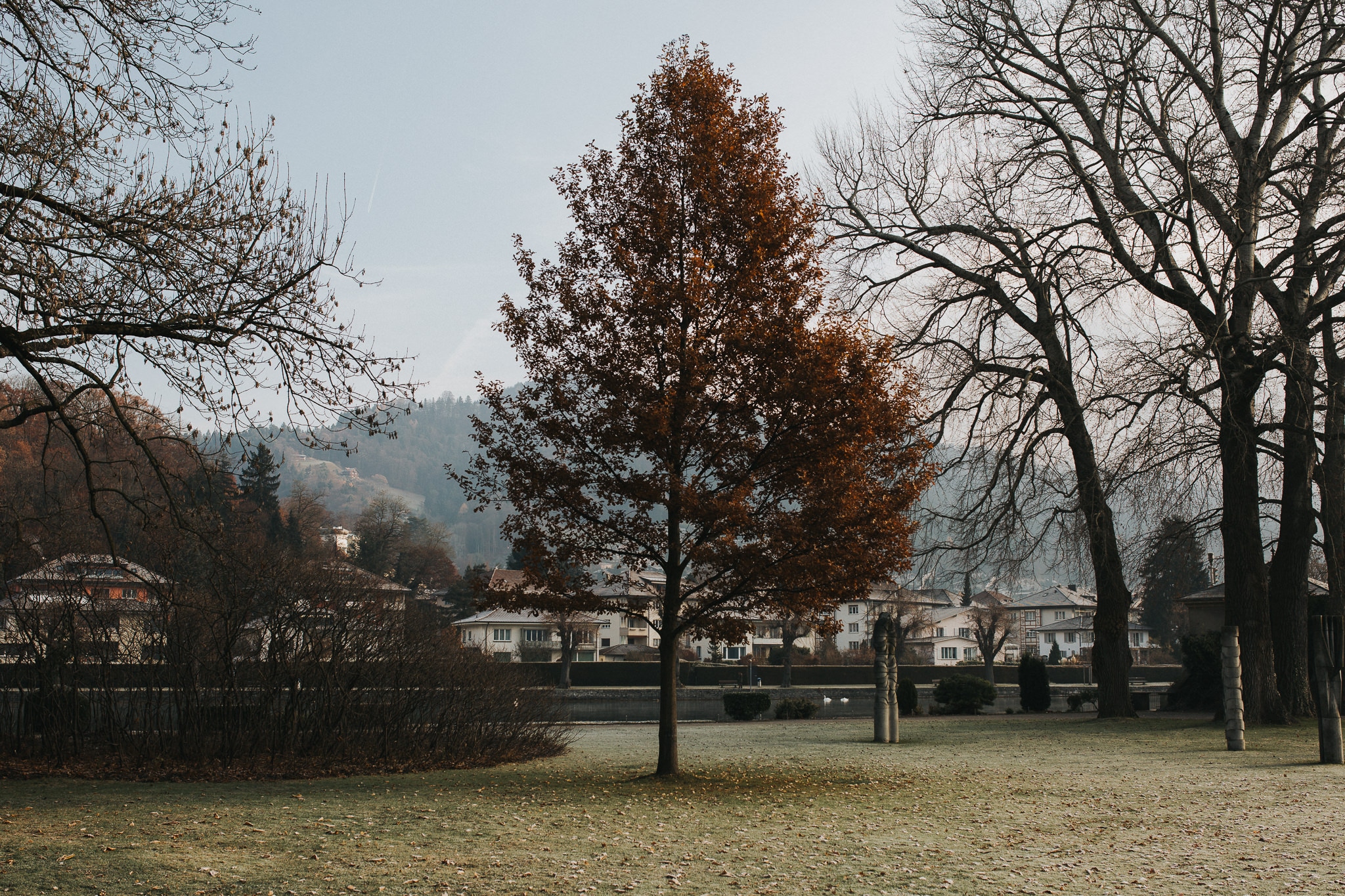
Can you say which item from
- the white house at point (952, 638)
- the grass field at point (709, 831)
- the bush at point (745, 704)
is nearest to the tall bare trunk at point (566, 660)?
the bush at point (745, 704)

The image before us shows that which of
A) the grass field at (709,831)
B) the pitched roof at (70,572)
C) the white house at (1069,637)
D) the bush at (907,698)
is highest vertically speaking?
the pitched roof at (70,572)

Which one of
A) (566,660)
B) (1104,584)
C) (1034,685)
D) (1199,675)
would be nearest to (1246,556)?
(1104,584)

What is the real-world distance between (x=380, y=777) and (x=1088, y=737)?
48.0 ft

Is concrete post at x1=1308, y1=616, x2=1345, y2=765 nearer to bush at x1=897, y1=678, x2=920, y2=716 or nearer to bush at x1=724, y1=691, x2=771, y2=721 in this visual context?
bush at x1=897, y1=678, x2=920, y2=716

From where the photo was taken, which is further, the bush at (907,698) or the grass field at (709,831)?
the bush at (907,698)

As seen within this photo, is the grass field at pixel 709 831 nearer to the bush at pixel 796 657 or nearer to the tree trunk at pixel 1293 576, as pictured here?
the tree trunk at pixel 1293 576

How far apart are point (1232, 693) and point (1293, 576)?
708 cm

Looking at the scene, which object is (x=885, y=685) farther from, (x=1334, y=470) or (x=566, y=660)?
(x=566, y=660)

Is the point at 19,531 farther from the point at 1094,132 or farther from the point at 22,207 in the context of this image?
the point at 1094,132

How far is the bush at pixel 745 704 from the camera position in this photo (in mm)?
29688

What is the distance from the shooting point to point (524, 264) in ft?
45.0

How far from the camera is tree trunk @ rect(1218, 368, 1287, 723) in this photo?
20.9 meters

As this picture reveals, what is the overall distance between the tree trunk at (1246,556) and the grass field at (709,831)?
6.34 meters

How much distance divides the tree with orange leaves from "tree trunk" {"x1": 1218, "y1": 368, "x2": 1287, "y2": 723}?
1157cm
